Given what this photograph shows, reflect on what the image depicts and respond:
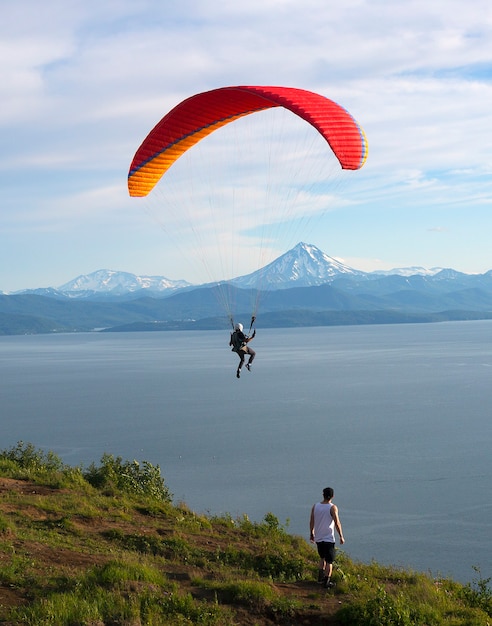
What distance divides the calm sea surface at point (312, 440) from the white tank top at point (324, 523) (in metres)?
16.2

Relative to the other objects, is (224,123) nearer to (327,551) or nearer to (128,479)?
(128,479)

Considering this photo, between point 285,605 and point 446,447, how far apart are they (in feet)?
140

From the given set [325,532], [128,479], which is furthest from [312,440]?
[325,532]

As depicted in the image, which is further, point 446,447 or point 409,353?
point 409,353

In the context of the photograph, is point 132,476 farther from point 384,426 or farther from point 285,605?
point 384,426

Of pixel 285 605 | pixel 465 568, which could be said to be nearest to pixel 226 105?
pixel 285 605

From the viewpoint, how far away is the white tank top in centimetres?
1110

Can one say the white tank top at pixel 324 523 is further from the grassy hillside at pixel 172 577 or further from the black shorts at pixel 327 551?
the grassy hillside at pixel 172 577

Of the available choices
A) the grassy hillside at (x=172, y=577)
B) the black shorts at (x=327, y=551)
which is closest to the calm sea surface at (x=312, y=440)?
the grassy hillside at (x=172, y=577)

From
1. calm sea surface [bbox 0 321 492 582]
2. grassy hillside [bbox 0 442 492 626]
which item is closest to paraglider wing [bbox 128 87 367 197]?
grassy hillside [bbox 0 442 492 626]

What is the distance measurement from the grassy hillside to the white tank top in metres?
0.81

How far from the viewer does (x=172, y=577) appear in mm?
10906

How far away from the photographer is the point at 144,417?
65938 millimetres

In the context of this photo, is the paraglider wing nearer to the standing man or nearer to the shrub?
the shrub
